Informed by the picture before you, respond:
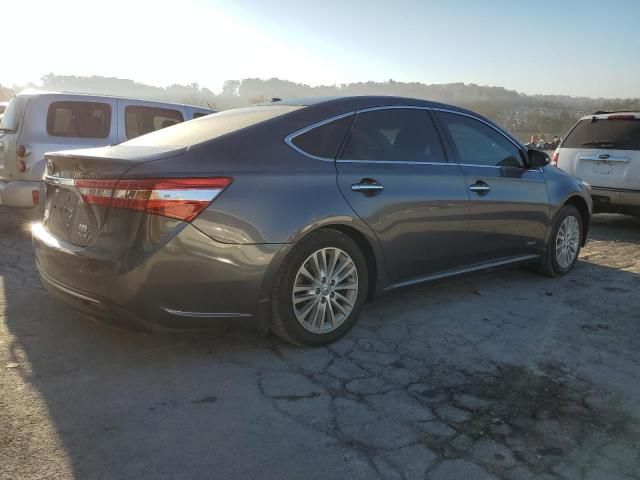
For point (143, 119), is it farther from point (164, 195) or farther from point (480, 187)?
point (164, 195)

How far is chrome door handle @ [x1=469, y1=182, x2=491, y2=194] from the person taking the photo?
4.52 metres

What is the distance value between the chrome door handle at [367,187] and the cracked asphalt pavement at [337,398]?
101cm

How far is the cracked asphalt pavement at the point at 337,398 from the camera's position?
7.89 ft

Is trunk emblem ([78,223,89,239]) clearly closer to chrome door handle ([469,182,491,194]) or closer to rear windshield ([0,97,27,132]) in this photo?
chrome door handle ([469,182,491,194])

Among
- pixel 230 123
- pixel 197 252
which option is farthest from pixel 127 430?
pixel 230 123

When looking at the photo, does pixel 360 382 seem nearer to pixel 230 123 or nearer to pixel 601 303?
pixel 230 123

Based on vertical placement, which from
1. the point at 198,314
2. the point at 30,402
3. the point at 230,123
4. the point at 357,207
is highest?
the point at 230,123

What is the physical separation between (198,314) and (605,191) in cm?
682

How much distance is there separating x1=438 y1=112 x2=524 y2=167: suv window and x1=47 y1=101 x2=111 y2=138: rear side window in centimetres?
488

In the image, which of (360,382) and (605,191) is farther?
(605,191)

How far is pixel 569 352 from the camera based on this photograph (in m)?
3.66

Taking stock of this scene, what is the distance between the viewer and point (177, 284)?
3037 mm

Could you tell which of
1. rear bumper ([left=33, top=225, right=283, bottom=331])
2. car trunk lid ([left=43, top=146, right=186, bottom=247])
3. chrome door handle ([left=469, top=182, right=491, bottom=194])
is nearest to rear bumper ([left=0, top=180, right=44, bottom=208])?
car trunk lid ([left=43, top=146, right=186, bottom=247])

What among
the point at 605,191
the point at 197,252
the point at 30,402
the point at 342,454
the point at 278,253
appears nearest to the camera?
the point at 342,454
